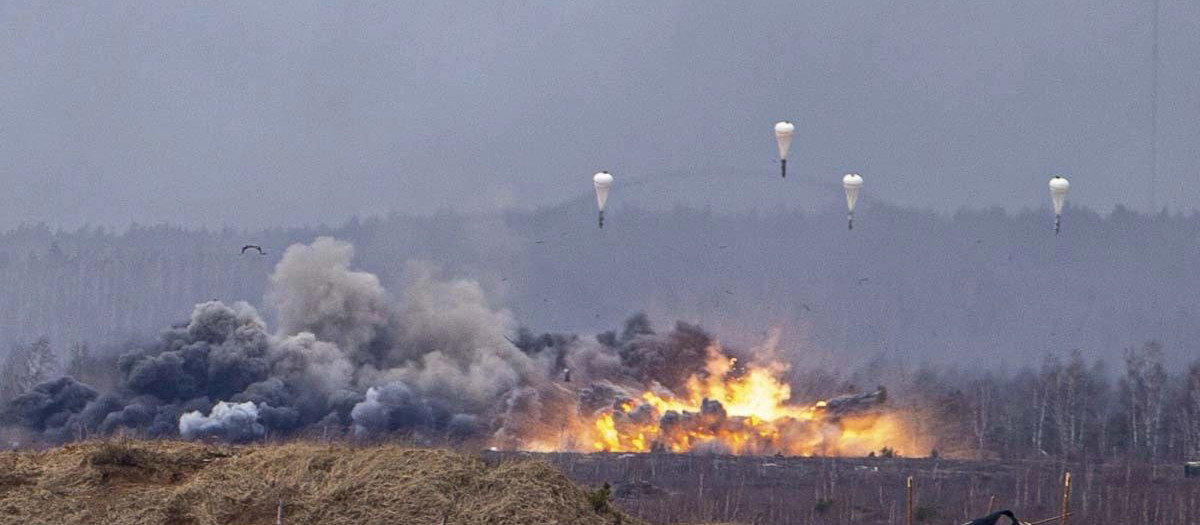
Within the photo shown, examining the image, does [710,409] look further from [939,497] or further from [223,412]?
[223,412]

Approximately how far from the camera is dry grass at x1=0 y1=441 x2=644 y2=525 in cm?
2902

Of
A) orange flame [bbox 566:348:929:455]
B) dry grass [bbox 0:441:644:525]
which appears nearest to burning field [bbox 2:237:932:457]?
orange flame [bbox 566:348:929:455]

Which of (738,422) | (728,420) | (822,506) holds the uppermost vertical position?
(728,420)

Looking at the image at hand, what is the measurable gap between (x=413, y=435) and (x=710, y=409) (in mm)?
32088

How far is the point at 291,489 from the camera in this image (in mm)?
29484

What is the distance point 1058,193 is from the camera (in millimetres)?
92250

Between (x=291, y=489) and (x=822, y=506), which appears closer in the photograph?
(x=291, y=489)

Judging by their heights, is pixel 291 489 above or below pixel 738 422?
below

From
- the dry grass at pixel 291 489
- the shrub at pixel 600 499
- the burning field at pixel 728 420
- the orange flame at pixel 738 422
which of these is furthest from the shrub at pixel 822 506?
the shrub at pixel 600 499

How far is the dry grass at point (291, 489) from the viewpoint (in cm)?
2902

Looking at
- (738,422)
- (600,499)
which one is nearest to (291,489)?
(600,499)

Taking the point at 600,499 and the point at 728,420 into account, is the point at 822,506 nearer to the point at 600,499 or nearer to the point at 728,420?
the point at 728,420

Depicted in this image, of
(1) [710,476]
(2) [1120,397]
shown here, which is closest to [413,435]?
(1) [710,476]

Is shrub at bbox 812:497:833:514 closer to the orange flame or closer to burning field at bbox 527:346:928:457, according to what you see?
burning field at bbox 527:346:928:457
